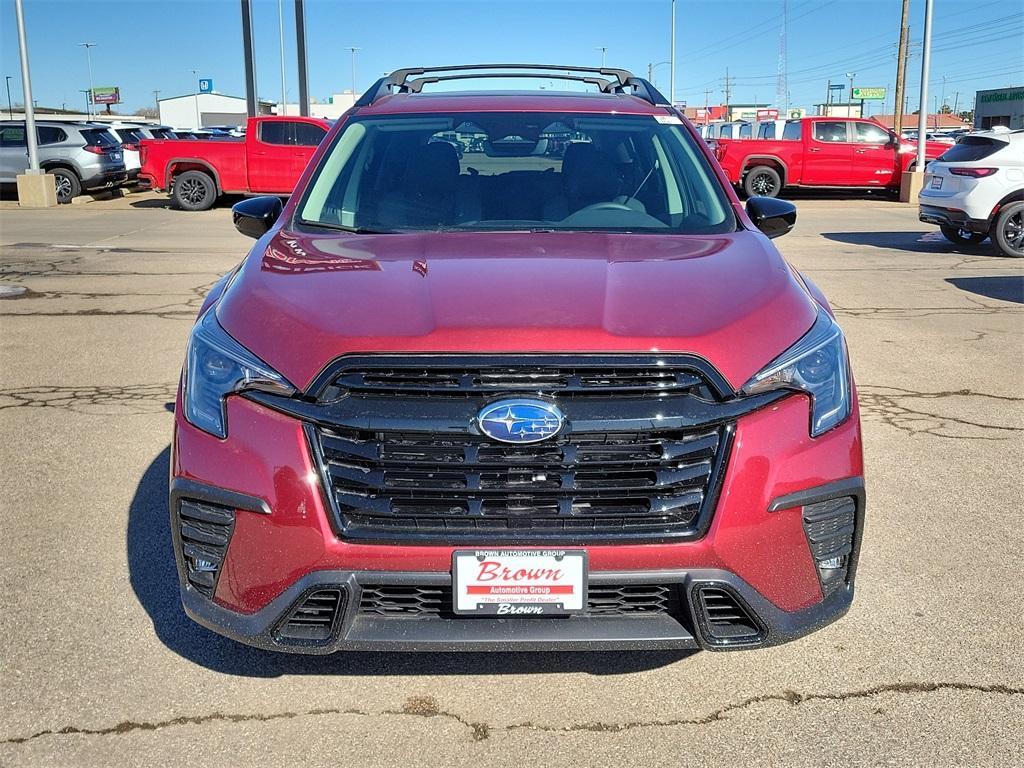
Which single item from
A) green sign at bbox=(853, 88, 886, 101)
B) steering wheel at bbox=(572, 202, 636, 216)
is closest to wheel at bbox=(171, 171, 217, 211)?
steering wheel at bbox=(572, 202, 636, 216)

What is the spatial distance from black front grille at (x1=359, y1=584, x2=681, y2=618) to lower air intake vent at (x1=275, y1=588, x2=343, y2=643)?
0.07m

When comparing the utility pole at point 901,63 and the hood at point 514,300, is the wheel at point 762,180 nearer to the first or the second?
the utility pole at point 901,63

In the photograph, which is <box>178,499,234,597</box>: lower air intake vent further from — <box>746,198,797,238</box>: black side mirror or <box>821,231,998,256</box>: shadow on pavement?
<box>821,231,998,256</box>: shadow on pavement

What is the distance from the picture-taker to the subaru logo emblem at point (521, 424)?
258cm

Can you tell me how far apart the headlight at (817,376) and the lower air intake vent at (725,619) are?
1.65 ft

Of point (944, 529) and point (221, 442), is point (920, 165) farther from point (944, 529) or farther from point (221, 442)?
point (221, 442)

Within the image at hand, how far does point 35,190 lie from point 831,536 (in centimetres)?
2209

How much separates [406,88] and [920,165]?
20.1 meters

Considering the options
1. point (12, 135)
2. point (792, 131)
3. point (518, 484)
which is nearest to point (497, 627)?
point (518, 484)

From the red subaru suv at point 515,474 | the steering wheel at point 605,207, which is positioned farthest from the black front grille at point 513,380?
the steering wheel at point 605,207

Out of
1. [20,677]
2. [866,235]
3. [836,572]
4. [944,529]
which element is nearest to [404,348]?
[836,572]

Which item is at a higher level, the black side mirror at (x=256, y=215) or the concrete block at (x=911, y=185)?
the black side mirror at (x=256, y=215)

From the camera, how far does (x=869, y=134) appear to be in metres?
22.7

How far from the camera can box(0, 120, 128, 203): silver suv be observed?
22.4 metres
